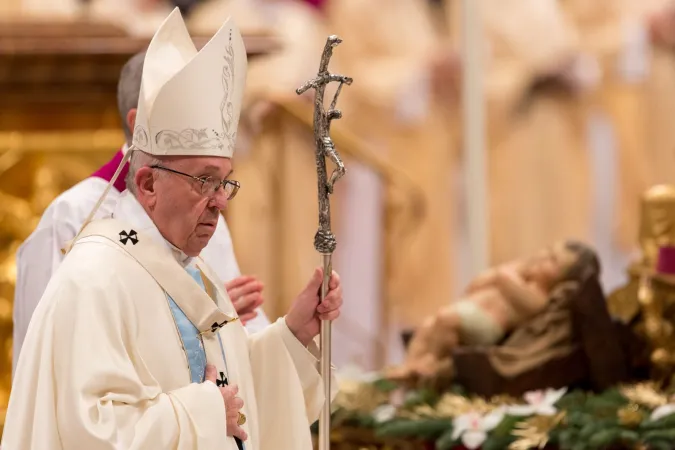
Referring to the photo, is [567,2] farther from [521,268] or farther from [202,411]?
[202,411]

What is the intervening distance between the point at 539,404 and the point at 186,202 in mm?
2259

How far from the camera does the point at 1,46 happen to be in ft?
16.0

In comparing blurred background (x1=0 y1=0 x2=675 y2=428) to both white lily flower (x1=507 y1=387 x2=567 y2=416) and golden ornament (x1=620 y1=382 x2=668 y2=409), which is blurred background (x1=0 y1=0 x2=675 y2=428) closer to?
white lily flower (x1=507 y1=387 x2=567 y2=416)

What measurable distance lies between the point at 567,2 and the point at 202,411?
5.95m

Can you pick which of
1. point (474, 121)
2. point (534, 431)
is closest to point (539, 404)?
point (534, 431)

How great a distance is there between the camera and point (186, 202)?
303 cm

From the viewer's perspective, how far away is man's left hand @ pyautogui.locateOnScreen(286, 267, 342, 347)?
3326 millimetres

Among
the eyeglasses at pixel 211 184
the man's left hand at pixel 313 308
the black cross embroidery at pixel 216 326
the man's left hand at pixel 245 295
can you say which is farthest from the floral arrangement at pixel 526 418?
the eyeglasses at pixel 211 184

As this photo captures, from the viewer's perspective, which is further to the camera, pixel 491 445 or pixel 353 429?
pixel 353 429

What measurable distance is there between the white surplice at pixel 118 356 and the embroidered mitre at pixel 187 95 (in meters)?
0.17

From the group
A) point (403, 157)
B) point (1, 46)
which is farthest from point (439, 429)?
point (403, 157)

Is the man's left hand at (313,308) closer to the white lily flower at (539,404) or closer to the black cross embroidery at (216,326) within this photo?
the black cross embroidery at (216,326)

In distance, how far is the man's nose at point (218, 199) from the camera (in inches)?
120

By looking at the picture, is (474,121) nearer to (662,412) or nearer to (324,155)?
(662,412)
